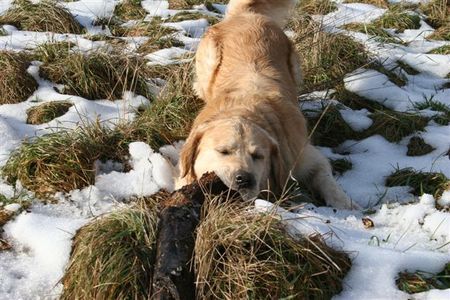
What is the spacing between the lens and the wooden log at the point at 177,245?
10.4 ft

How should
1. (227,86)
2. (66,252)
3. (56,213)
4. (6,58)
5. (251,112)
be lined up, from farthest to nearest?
(6,58) → (227,86) → (251,112) → (56,213) → (66,252)

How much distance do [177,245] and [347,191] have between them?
1995 millimetres

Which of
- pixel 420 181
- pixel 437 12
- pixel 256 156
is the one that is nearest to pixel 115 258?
pixel 256 156

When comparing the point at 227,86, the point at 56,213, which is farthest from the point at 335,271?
the point at 227,86

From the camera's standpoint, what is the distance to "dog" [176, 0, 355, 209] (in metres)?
4.28

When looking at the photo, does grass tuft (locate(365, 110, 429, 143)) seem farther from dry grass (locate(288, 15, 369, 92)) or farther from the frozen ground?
dry grass (locate(288, 15, 369, 92))

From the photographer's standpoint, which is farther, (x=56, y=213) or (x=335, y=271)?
(x=56, y=213)

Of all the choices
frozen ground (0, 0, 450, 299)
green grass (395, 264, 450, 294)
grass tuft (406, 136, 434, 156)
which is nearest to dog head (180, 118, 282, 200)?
frozen ground (0, 0, 450, 299)

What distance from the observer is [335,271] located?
3.34m

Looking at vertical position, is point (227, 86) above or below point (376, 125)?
above

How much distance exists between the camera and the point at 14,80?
588 cm

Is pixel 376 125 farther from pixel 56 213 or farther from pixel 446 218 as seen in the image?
pixel 56 213

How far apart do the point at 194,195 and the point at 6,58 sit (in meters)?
3.13

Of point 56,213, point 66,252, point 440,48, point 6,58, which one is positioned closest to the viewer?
point 66,252
